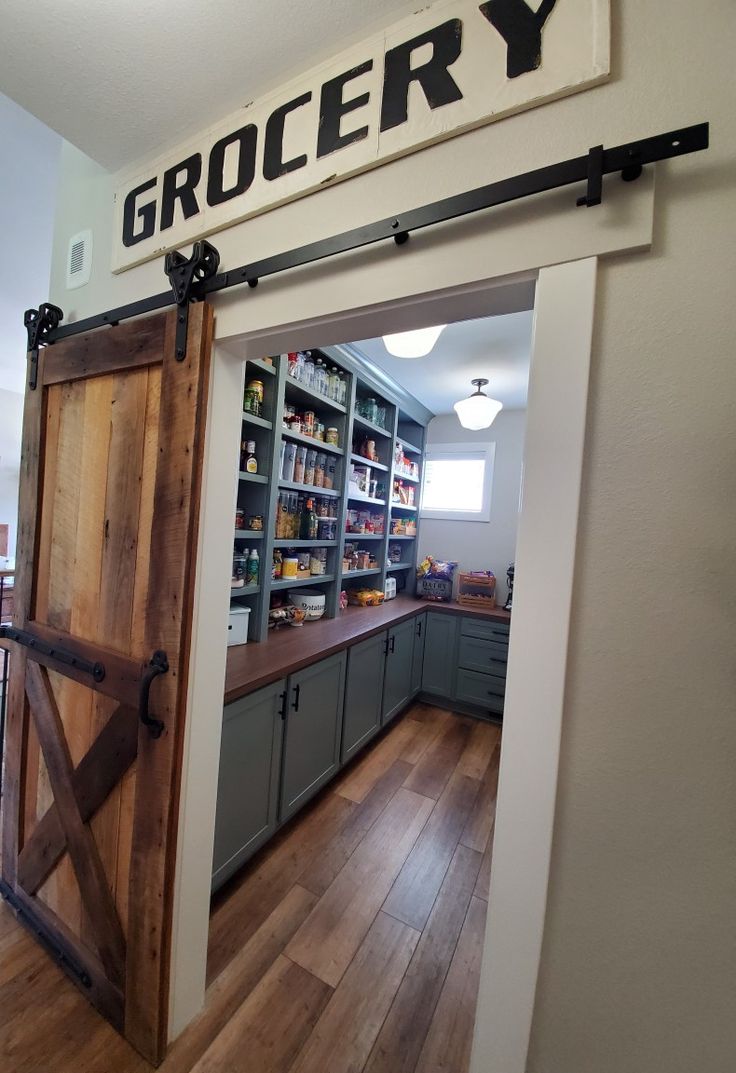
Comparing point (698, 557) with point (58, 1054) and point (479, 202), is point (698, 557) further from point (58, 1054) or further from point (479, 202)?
point (58, 1054)

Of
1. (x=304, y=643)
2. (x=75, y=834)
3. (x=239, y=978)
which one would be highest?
(x=304, y=643)

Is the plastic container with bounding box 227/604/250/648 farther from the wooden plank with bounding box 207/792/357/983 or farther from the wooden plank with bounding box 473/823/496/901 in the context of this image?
the wooden plank with bounding box 473/823/496/901

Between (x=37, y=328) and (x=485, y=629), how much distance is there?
310 centimetres

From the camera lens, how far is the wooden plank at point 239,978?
1055mm

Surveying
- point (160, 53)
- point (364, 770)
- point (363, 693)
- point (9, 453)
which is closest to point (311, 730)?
point (363, 693)

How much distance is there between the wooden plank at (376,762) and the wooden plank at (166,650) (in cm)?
120

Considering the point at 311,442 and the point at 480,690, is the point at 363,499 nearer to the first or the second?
the point at 311,442

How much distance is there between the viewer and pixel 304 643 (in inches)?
75.7

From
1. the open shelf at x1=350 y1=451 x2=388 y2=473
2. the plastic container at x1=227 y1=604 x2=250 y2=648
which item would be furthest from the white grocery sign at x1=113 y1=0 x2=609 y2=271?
the open shelf at x1=350 y1=451 x2=388 y2=473

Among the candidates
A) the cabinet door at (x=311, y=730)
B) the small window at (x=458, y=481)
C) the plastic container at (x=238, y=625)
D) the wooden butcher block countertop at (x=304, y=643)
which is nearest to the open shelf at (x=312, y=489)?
the plastic container at (x=238, y=625)

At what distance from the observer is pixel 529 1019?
2.06ft

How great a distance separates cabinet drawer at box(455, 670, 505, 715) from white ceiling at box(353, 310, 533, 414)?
225cm

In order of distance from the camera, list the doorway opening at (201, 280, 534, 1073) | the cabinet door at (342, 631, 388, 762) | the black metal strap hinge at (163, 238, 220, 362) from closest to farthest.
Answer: the black metal strap hinge at (163, 238, 220, 362) < the doorway opening at (201, 280, 534, 1073) < the cabinet door at (342, 631, 388, 762)

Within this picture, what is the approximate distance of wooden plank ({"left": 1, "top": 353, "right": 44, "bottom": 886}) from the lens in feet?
4.33
